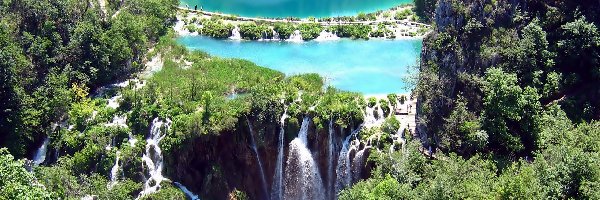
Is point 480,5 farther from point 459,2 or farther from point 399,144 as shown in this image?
point 399,144

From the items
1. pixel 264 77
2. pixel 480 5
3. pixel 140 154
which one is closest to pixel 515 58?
pixel 480 5

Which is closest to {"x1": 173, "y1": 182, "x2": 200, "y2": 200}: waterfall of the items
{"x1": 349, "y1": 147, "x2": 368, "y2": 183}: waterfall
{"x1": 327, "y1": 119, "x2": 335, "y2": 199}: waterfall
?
{"x1": 327, "y1": 119, "x2": 335, "y2": 199}: waterfall

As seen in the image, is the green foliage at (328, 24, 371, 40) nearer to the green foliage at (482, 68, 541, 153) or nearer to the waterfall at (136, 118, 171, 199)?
the waterfall at (136, 118, 171, 199)

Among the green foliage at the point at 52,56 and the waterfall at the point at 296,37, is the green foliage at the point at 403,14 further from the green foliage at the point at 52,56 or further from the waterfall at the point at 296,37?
the green foliage at the point at 52,56

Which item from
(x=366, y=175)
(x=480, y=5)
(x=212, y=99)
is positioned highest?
(x=480, y=5)

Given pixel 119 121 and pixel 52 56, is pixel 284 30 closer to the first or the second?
pixel 119 121
